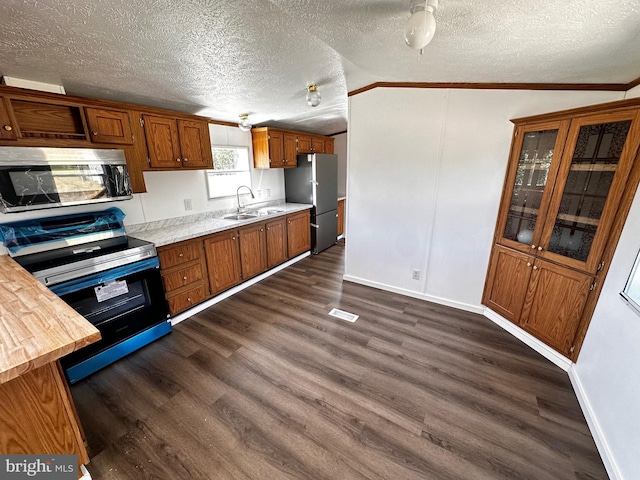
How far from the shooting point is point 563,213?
1991mm

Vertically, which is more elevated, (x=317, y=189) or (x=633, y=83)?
(x=633, y=83)

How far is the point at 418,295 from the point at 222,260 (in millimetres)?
2362

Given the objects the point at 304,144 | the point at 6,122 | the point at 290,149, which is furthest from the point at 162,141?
the point at 304,144

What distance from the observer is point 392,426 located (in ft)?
5.13

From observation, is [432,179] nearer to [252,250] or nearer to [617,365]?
[617,365]

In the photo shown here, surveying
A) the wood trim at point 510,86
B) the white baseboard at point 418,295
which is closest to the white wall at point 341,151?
the white baseboard at point 418,295

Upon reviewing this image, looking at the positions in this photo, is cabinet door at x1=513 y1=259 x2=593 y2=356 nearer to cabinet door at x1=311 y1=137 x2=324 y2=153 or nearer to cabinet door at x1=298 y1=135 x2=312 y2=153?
cabinet door at x1=298 y1=135 x2=312 y2=153

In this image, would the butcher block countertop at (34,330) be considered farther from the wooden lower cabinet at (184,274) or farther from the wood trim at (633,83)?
the wood trim at (633,83)

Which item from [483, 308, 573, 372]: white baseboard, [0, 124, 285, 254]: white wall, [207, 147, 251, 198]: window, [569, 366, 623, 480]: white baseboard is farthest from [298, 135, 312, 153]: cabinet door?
[569, 366, 623, 480]: white baseboard

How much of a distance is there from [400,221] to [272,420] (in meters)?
2.30

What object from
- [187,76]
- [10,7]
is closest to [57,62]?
[10,7]

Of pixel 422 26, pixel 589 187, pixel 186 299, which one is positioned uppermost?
pixel 422 26

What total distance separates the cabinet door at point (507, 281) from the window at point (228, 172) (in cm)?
341

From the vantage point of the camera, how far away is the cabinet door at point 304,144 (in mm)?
4375
